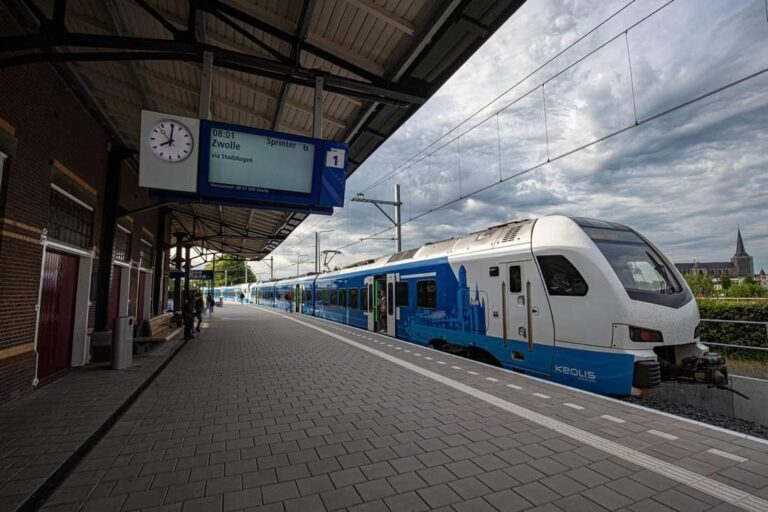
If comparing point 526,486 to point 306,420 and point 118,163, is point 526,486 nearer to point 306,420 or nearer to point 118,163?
point 306,420

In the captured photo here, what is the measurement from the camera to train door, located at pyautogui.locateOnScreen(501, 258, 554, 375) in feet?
20.3

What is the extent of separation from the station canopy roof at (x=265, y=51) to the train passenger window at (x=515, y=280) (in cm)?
333

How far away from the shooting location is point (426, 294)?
32.1 feet

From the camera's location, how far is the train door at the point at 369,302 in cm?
1340

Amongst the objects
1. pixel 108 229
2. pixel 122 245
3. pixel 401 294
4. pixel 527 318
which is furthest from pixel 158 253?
pixel 527 318

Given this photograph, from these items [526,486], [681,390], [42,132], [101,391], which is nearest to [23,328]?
[101,391]

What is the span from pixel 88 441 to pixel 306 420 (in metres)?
2.11

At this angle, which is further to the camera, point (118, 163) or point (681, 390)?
point (118, 163)

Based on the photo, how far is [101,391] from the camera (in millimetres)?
5773

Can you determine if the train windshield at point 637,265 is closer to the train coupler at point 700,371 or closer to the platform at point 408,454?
the train coupler at point 700,371

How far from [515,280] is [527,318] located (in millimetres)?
702

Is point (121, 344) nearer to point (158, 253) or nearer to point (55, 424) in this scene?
point (55, 424)

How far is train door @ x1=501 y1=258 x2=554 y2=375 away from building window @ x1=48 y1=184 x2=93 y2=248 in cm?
779

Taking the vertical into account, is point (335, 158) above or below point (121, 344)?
above
